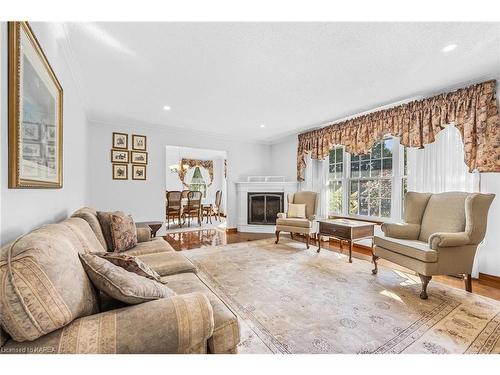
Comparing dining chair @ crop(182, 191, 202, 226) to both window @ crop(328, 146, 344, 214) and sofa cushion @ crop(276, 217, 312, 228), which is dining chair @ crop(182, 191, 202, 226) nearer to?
sofa cushion @ crop(276, 217, 312, 228)

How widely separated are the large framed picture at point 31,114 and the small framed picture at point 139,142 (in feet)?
9.30

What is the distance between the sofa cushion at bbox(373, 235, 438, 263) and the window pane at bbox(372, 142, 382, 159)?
183cm

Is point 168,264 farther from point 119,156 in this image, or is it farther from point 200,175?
point 200,175

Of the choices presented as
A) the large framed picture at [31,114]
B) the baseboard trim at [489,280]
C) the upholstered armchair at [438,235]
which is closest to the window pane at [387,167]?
the upholstered armchair at [438,235]

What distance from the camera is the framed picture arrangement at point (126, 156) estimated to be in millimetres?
4414

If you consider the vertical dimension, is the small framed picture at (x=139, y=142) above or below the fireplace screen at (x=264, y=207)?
above

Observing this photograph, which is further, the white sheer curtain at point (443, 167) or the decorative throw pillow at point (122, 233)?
the white sheer curtain at point (443, 167)

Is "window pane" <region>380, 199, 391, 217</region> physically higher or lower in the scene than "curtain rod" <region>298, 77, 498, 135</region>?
lower

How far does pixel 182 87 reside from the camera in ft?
9.56

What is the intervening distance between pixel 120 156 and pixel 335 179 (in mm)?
4336

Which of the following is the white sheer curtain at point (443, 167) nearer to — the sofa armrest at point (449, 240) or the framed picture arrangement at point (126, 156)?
the sofa armrest at point (449, 240)

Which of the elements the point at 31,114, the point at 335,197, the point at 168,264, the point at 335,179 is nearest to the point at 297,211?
the point at 335,197

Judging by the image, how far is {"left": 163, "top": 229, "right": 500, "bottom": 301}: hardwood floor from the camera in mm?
2511

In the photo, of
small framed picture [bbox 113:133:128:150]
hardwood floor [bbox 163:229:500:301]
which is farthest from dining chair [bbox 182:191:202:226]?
small framed picture [bbox 113:133:128:150]
